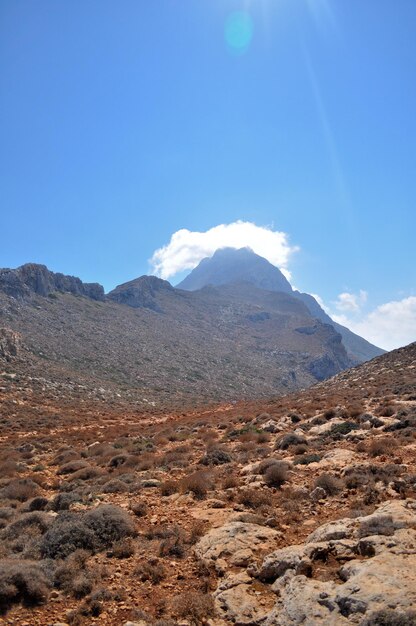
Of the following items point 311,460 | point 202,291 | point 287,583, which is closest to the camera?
point 287,583

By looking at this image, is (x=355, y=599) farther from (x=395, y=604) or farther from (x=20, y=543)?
(x=20, y=543)

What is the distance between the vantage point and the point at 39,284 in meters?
100

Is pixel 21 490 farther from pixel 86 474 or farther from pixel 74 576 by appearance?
pixel 74 576

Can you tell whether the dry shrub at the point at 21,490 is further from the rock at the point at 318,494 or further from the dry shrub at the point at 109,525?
the rock at the point at 318,494

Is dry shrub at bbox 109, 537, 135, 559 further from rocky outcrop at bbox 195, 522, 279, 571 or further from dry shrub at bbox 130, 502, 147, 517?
dry shrub at bbox 130, 502, 147, 517

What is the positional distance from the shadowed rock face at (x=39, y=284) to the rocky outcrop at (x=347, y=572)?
91111 mm

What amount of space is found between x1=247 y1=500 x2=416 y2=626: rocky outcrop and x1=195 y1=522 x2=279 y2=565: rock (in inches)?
35.8

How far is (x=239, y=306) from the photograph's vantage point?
175500 millimetres

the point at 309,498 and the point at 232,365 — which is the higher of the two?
the point at 232,365

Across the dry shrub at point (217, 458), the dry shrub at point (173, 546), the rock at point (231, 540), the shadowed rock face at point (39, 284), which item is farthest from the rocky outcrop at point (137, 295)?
the rock at point (231, 540)

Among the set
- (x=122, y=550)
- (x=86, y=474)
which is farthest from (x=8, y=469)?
(x=122, y=550)

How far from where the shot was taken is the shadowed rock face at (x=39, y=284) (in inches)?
3501

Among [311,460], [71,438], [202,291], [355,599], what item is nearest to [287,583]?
[355,599]

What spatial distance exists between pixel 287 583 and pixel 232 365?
309 feet
